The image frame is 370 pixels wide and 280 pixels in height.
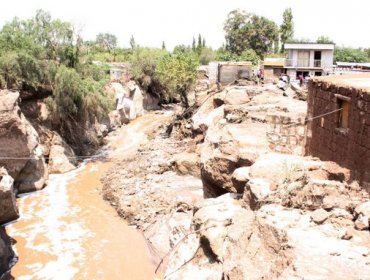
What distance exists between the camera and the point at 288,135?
13375mm

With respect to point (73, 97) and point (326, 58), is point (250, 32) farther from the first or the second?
point (73, 97)

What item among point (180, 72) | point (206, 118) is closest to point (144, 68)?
point (180, 72)

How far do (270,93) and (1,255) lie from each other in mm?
15339

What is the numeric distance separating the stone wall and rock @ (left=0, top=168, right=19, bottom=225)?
10309 mm

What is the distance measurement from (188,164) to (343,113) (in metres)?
11.8

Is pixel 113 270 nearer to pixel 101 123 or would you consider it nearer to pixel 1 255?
pixel 1 255

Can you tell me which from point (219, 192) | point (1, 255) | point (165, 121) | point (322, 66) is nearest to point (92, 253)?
point (1, 255)

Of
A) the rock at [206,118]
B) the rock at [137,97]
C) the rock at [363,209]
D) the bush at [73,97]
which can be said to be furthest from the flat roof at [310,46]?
the rock at [363,209]

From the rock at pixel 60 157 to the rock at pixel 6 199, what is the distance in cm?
663

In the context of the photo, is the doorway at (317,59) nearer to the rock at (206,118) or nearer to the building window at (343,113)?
the rock at (206,118)

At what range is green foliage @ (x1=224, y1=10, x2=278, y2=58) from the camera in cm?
5797

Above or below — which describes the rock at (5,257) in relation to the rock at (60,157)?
below

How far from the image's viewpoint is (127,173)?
23000 mm

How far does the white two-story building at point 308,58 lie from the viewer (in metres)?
35.7
